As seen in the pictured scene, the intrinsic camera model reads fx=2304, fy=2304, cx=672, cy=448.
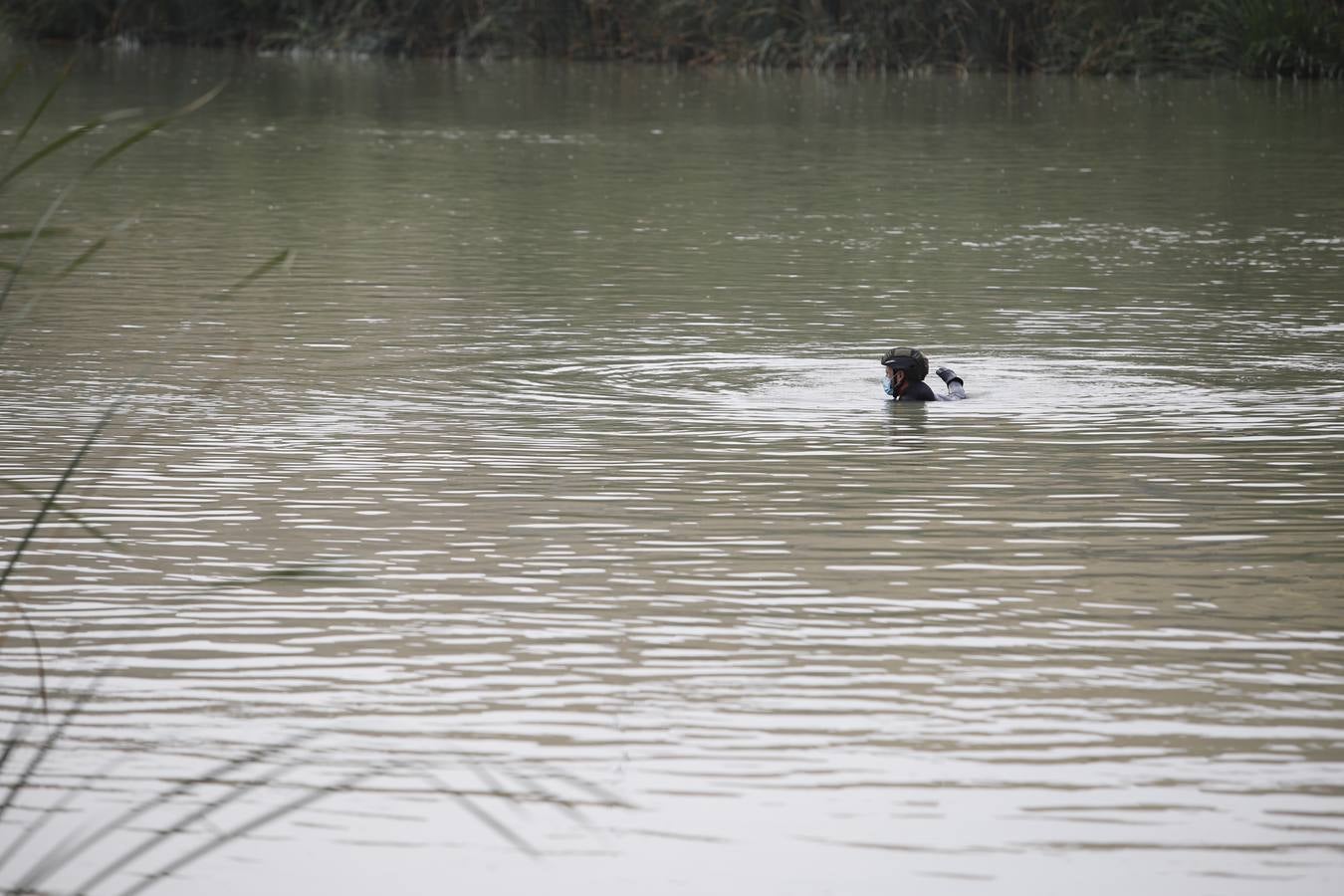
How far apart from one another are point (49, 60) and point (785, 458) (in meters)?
37.3

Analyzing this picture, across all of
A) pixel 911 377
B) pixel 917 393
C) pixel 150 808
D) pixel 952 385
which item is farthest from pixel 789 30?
pixel 150 808

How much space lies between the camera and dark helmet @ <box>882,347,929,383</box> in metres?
10.9

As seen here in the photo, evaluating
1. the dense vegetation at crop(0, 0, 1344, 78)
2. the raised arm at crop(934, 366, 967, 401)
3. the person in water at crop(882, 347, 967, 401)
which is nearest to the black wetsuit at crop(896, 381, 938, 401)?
the person in water at crop(882, 347, 967, 401)

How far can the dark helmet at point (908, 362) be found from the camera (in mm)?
10922

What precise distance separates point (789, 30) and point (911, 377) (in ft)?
103

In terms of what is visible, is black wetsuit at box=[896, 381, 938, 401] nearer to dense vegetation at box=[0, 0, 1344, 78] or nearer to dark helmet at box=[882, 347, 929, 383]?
dark helmet at box=[882, 347, 929, 383]

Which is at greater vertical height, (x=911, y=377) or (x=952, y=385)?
(x=911, y=377)

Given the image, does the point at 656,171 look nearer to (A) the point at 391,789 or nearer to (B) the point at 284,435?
(B) the point at 284,435

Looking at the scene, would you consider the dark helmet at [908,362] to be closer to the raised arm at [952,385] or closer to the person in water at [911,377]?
the person in water at [911,377]

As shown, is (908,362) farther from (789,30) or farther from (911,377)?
(789,30)

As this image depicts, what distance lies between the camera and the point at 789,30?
41.4 metres

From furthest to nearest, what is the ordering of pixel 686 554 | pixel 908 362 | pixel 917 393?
1. pixel 917 393
2. pixel 908 362
3. pixel 686 554

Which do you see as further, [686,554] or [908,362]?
[908,362]

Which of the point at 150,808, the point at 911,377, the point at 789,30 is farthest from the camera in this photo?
the point at 789,30
